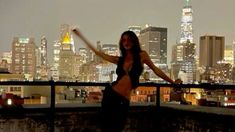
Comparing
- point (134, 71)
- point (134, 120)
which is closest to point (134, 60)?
point (134, 71)

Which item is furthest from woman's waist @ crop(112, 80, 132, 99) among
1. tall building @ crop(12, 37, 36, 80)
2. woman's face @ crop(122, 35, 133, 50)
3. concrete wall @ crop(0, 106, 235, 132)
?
tall building @ crop(12, 37, 36, 80)

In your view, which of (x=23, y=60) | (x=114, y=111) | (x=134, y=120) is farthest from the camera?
(x=23, y=60)

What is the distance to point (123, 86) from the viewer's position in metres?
4.38

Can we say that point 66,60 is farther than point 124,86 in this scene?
Yes

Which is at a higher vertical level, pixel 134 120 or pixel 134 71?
pixel 134 71

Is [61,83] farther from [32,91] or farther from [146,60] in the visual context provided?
[32,91]

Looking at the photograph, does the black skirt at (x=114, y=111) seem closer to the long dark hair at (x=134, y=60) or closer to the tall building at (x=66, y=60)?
the long dark hair at (x=134, y=60)

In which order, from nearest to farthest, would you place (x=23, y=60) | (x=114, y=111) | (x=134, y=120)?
(x=114, y=111), (x=134, y=120), (x=23, y=60)

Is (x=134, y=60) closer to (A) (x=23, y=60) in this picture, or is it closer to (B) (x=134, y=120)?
(B) (x=134, y=120)

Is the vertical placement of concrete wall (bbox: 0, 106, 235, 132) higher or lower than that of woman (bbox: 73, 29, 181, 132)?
lower

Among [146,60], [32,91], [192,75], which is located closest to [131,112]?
[146,60]

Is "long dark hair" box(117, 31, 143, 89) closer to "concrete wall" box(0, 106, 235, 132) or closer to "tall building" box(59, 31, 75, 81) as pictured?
"concrete wall" box(0, 106, 235, 132)

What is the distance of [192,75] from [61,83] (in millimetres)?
152843

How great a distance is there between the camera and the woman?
436 centimetres
